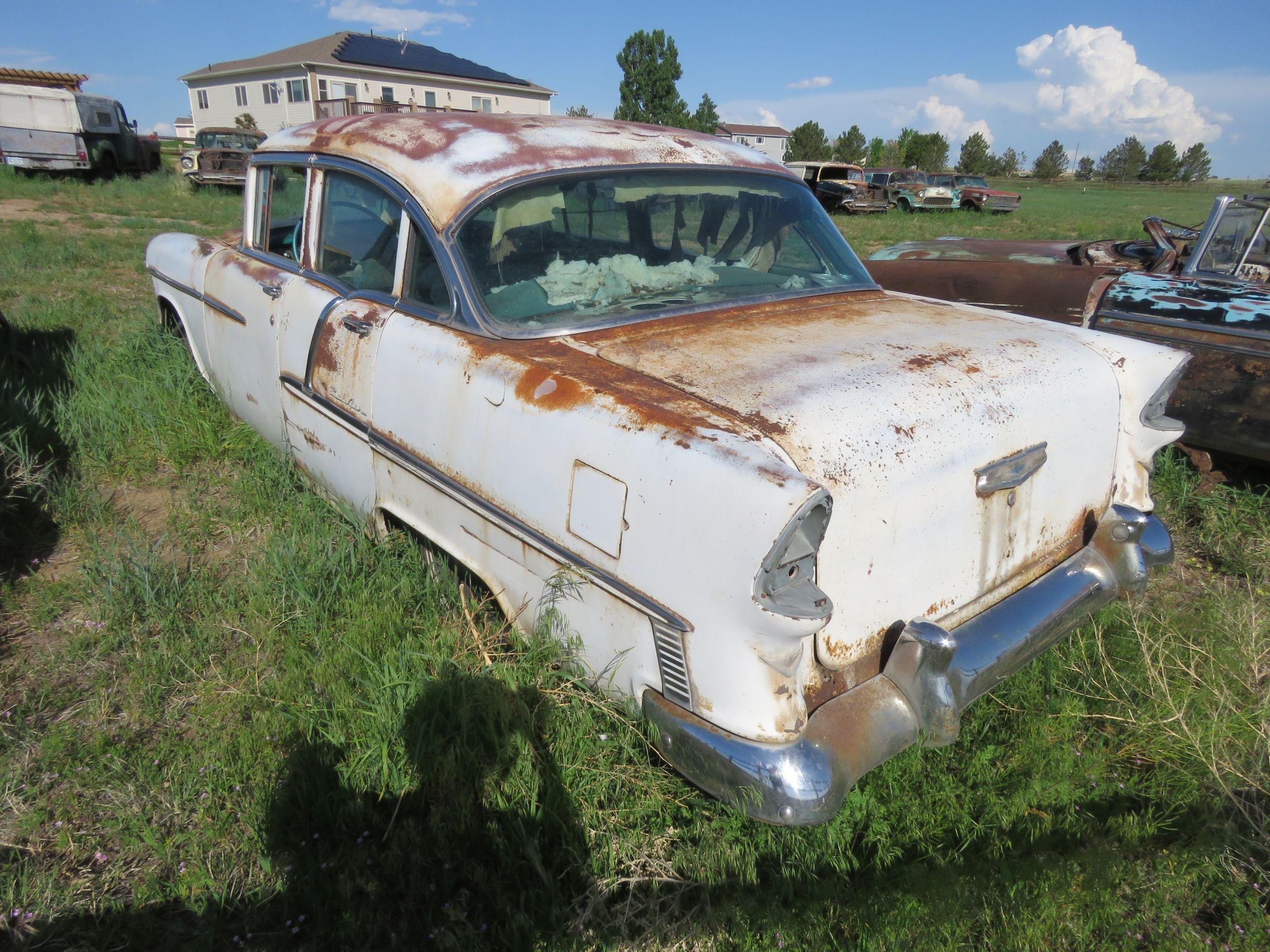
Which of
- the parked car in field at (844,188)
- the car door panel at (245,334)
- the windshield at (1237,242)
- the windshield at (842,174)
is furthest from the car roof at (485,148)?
the windshield at (842,174)

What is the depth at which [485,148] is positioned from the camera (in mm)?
2574

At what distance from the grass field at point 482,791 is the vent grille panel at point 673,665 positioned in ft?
0.87

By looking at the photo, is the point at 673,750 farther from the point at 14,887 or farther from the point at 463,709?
the point at 14,887

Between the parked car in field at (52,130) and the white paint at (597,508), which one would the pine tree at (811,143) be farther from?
the white paint at (597,508)

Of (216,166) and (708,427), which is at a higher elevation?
(708,427)

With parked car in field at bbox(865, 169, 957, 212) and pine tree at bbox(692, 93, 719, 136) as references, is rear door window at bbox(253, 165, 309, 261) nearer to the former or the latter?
parked car in field at bbox(865, 169, 957, 212)

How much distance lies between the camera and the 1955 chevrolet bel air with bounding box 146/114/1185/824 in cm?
166

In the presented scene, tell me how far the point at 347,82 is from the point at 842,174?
21296mm

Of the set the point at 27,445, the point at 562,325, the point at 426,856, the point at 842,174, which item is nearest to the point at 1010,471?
the point at 562,325

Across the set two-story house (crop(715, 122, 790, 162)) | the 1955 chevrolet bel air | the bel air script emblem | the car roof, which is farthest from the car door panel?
two-story house (crop(715, 122, 790, 162))

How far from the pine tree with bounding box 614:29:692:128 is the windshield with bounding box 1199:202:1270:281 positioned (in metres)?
37.8

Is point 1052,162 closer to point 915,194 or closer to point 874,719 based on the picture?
point 915,194

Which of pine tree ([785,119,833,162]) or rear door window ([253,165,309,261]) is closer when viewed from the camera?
rear door window ([253,165,309,261])

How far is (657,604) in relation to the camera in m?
1.72
